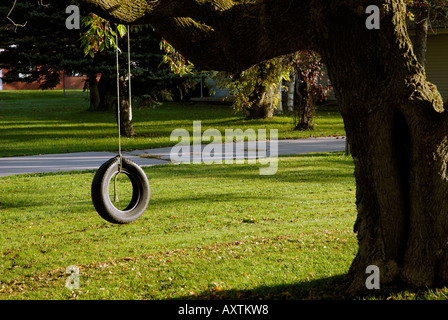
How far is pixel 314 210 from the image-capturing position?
950cm

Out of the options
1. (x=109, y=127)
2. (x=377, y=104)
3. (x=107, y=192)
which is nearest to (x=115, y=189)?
(x=107, y=192)

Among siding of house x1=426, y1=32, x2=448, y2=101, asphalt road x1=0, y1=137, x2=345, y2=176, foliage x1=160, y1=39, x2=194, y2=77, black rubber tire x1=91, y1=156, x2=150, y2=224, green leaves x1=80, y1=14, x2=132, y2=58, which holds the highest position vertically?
siding of house x1=426, y1=32, x2=448, y2=101

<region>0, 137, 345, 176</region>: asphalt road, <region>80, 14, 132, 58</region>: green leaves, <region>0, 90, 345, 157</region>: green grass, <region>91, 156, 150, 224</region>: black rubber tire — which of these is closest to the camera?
<region>91, 156, 150, 224</region>: black rubber tire

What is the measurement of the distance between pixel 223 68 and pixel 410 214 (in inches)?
84.4

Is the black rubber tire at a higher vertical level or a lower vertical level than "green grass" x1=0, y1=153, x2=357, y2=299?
higher

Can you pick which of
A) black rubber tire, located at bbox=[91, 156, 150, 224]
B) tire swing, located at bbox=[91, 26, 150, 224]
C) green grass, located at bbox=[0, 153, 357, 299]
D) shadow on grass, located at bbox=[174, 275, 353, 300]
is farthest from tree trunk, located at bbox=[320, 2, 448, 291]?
black rubber tire, located at bbox=[91, 156, 150, 224]

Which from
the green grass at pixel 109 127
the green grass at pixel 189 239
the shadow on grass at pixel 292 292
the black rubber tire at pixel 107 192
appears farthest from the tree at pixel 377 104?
the green grass at pixel 109 127

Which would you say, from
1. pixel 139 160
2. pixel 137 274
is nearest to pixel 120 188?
pixel 139 160

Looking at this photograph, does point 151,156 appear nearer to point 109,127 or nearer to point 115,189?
point 109,127

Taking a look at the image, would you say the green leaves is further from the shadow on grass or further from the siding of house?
the siding of house

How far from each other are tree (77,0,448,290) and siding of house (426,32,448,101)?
2465 cm

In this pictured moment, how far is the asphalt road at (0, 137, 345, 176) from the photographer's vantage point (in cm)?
1430

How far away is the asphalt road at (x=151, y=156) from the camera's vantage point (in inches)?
563

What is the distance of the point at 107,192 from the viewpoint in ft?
20.6
